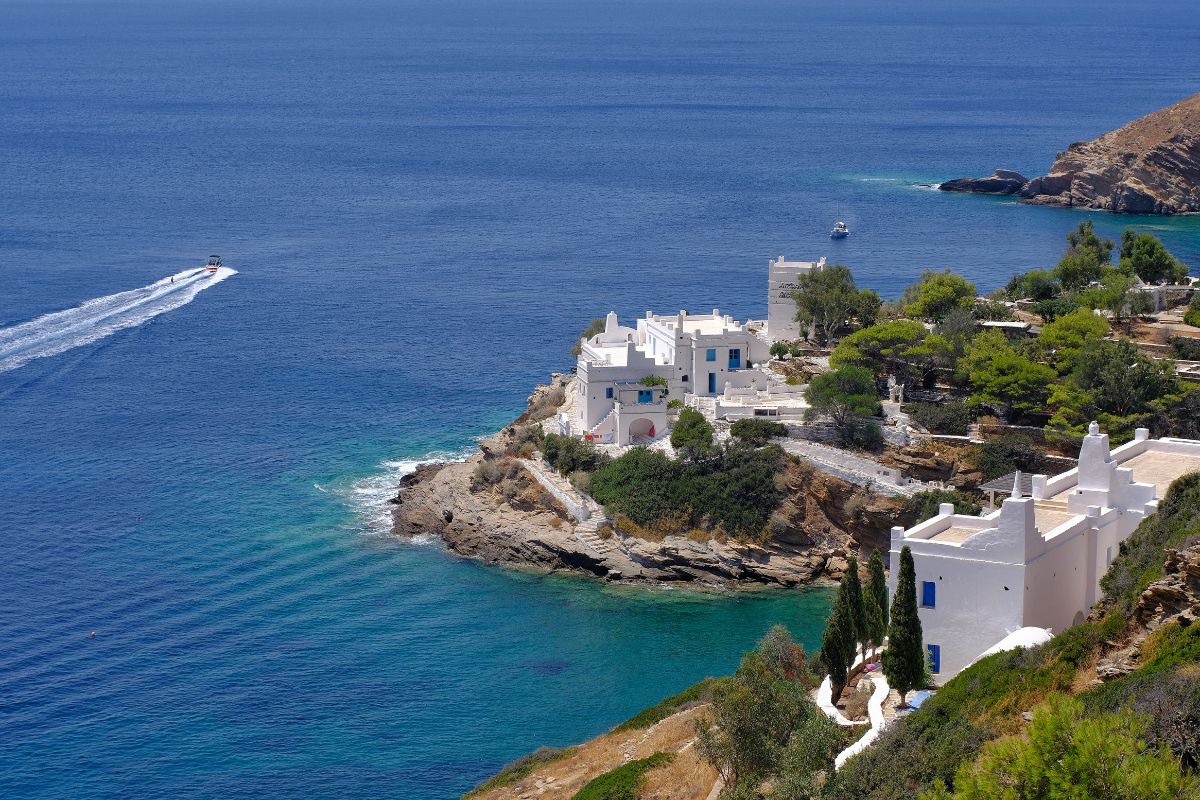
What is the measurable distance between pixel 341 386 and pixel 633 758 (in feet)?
133

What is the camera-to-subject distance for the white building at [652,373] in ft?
190

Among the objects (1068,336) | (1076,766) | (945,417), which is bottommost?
(945,417)

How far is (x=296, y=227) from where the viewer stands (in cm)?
11044

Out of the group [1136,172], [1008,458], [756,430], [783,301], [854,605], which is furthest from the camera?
[1136,172]

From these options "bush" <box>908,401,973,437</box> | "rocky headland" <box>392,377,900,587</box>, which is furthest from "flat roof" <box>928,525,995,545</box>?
"bush" <box>908,401,973,437</box>

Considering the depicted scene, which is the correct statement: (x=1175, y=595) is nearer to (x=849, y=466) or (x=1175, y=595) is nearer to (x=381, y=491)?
(x=849, y=466)

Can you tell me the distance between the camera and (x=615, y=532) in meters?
53.2

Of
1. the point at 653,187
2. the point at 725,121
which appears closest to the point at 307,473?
the point at 653,187

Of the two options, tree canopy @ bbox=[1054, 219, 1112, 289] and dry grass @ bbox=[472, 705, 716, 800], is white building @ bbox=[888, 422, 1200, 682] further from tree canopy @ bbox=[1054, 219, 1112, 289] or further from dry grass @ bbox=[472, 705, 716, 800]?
tree canopy @ bbox=[1054, 219, 1112, 289]

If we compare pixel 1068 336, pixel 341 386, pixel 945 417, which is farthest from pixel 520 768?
pixel 341 386

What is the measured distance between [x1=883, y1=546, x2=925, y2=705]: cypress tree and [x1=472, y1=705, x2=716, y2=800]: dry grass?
4002 millimetres

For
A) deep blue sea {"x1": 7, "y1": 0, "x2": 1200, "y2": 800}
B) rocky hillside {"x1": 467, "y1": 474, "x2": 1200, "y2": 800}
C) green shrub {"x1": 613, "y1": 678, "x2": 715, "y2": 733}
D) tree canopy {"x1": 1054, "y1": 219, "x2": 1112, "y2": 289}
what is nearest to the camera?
rocky hillside {"x1": 467, "y1": 474, "x2": 1200, "y2": 800}

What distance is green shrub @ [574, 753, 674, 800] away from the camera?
1276 inches

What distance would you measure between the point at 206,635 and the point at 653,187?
81513 millimetres
